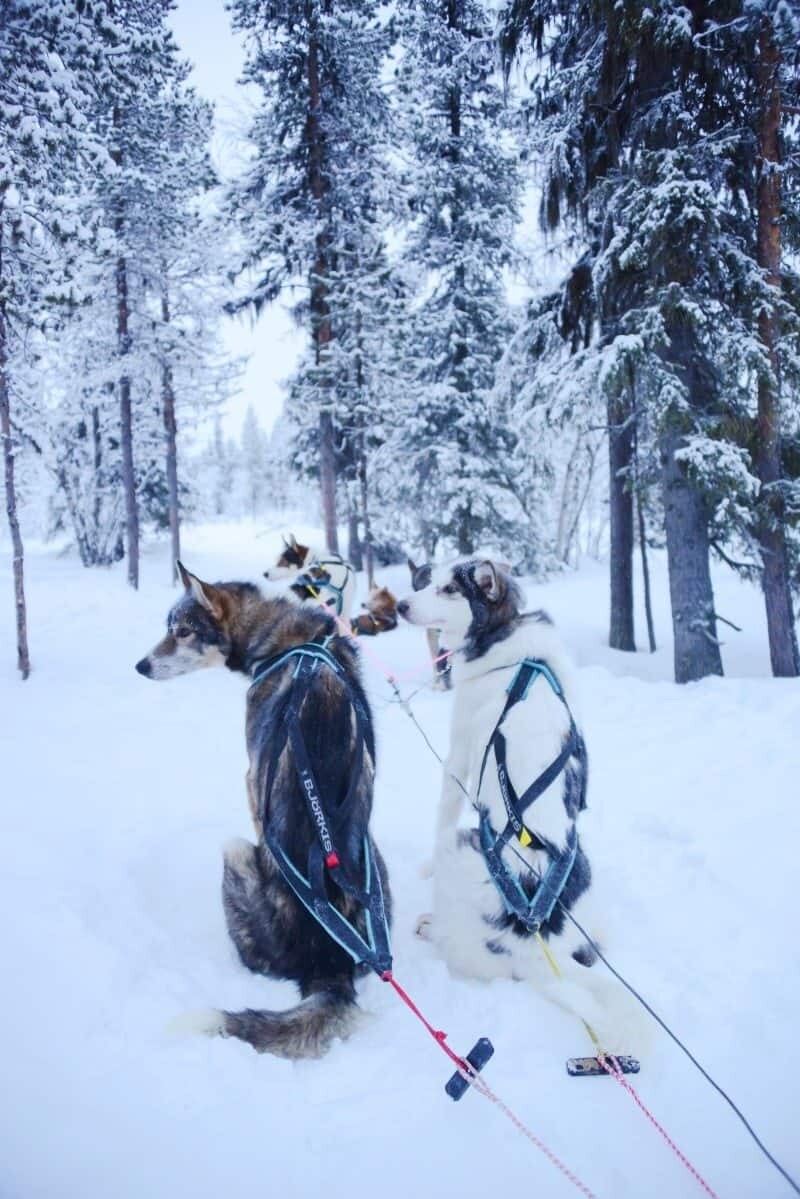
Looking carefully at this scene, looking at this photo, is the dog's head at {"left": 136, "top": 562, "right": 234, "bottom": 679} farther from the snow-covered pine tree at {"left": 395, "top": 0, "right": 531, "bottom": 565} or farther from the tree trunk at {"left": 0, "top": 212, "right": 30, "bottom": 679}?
the snow-covered pine tree at {"left": 395, "top": 0, "right": 531, "bottom": 565}

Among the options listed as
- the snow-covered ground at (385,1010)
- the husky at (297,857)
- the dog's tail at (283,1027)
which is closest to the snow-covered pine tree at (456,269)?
the snow-covered ground at (385,1010)

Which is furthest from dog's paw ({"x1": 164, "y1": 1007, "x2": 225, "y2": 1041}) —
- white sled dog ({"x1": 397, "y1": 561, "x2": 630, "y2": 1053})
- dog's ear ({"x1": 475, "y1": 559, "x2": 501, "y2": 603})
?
dog's ear ({"x1": 475, "y1": 559, "x2": 501, "y2": 603})

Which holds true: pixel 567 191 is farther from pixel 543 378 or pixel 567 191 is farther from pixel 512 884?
pixel 512 884

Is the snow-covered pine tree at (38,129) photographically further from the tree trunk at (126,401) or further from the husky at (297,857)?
the tree trunk at (126,401)

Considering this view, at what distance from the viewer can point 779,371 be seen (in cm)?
756

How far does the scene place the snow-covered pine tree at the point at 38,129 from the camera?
810 cm

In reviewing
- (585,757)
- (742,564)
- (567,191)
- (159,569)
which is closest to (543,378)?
(567,191)

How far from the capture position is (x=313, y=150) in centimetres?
1446

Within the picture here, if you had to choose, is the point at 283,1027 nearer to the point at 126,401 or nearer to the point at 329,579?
the point at 329,579

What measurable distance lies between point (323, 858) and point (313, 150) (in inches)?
670

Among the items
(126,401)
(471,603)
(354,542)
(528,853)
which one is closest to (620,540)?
(471,603)

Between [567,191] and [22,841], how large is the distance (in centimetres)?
1026

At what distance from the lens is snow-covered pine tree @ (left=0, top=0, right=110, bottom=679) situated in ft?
26.6

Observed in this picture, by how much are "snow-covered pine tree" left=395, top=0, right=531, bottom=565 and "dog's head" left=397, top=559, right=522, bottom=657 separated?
10.4 m
